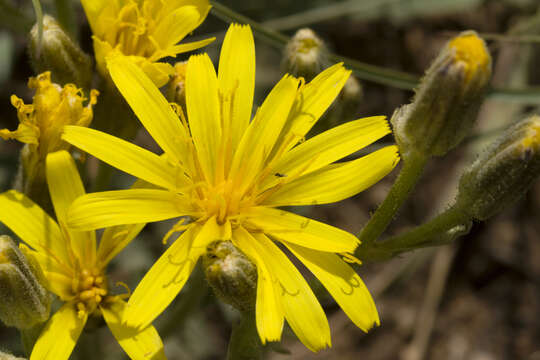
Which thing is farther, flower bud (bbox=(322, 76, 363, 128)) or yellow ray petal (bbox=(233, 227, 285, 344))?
flower bud (bbox=(322, 76, 363, 128))

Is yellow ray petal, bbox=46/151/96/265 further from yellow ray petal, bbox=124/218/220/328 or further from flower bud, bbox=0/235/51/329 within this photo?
yellow ray petal, bbox=124/218/220/328

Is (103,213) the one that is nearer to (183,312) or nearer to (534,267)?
(183,312)

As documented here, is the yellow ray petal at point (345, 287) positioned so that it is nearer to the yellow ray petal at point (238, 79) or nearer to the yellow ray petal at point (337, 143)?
the yellow ray petal at point (337, 143)

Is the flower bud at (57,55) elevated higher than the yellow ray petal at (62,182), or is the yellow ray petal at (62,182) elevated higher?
the flower bud at (57,55)

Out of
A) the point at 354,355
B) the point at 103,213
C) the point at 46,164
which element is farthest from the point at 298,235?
the point at 354,355

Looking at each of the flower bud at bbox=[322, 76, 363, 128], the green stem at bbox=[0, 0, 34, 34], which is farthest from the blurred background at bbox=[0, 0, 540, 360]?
the flower bud at bbox=[322, 76, 363, 128]

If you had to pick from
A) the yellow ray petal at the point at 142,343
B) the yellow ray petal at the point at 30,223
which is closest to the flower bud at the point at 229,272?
the yellow ray petal at the point at 142,343
